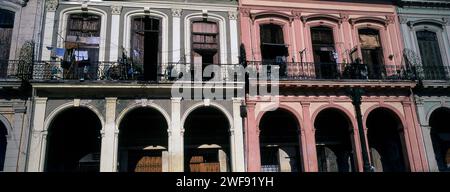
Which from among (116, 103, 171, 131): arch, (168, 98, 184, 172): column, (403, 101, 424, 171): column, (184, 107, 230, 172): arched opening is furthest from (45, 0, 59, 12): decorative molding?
(403, 101, 424, 171): column

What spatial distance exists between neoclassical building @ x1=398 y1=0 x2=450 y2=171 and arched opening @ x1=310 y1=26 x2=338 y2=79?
320 cm

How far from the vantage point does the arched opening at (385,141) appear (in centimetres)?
1432

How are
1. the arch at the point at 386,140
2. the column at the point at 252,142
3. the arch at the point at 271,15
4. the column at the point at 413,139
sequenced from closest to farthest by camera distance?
the column at the point at 252,142
the column at the point at 413,139
the arch at the point at 386,140
the arch at the point at 271,15

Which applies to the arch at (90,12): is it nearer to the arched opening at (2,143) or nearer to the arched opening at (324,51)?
the arched opening at (2,143)

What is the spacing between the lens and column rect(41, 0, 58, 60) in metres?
12.6

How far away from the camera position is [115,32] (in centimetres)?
1341

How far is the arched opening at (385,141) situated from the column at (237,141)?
5.53m

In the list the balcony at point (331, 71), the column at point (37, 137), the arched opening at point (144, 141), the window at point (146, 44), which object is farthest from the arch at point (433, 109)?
the column at point (37, 137)

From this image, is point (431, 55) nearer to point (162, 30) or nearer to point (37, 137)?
point (162, 30)

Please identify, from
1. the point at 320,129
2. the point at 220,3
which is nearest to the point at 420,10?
the point at 320,129

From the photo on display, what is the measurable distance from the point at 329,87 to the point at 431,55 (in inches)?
213

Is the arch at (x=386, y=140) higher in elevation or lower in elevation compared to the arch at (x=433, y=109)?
lower

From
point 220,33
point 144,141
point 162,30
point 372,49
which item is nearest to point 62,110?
point 144,141

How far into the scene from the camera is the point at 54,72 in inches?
477
